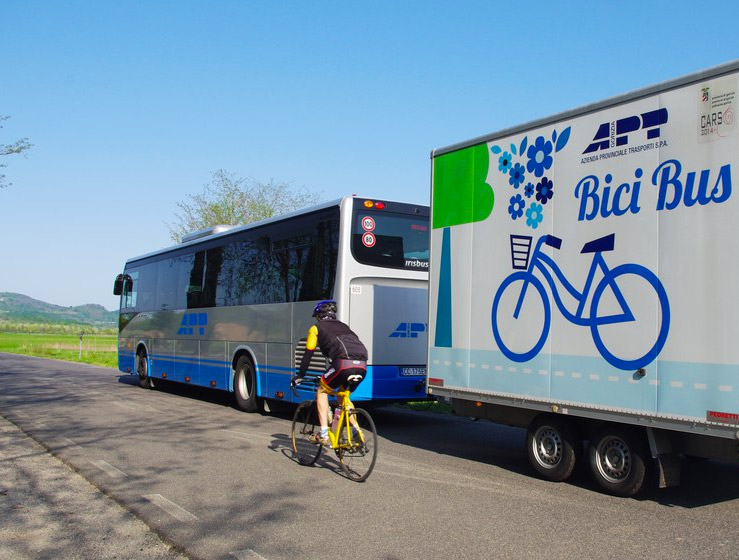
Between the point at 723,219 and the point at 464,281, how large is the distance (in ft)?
10.1

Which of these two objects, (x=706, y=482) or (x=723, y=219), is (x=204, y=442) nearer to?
(x=706, y=482)

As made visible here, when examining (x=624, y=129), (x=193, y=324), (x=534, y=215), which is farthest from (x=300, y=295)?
(x=624, y=129)

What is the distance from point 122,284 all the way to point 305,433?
14157 millimetres

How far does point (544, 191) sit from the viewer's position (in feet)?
24.6

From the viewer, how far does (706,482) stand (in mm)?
7520

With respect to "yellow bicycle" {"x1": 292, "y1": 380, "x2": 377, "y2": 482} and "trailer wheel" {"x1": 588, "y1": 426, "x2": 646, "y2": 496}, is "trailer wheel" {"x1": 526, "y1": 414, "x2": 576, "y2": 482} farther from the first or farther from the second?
"yellow bicycle" {"x1": 292, "y1": 380, "x2": 377, "y2": 482}

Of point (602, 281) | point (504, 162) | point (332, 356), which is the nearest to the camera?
point (602, 281)

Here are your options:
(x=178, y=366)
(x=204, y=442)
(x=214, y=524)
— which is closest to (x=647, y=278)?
(x=214, y=524)

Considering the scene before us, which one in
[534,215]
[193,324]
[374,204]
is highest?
[374,204]

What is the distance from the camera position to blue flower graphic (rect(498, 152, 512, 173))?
791 cm

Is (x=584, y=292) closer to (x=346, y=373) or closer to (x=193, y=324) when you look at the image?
(x=346, y=373)

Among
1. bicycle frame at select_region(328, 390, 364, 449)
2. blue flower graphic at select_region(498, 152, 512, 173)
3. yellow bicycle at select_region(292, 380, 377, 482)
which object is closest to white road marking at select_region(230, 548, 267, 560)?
yellow bicycle at select_region(292, 380, 377, 482)

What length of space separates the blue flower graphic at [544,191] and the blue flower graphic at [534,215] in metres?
0.08

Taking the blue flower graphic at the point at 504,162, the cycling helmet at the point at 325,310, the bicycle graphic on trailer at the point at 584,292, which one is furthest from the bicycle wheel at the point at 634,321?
the cycling helmet at the point at 325,310
